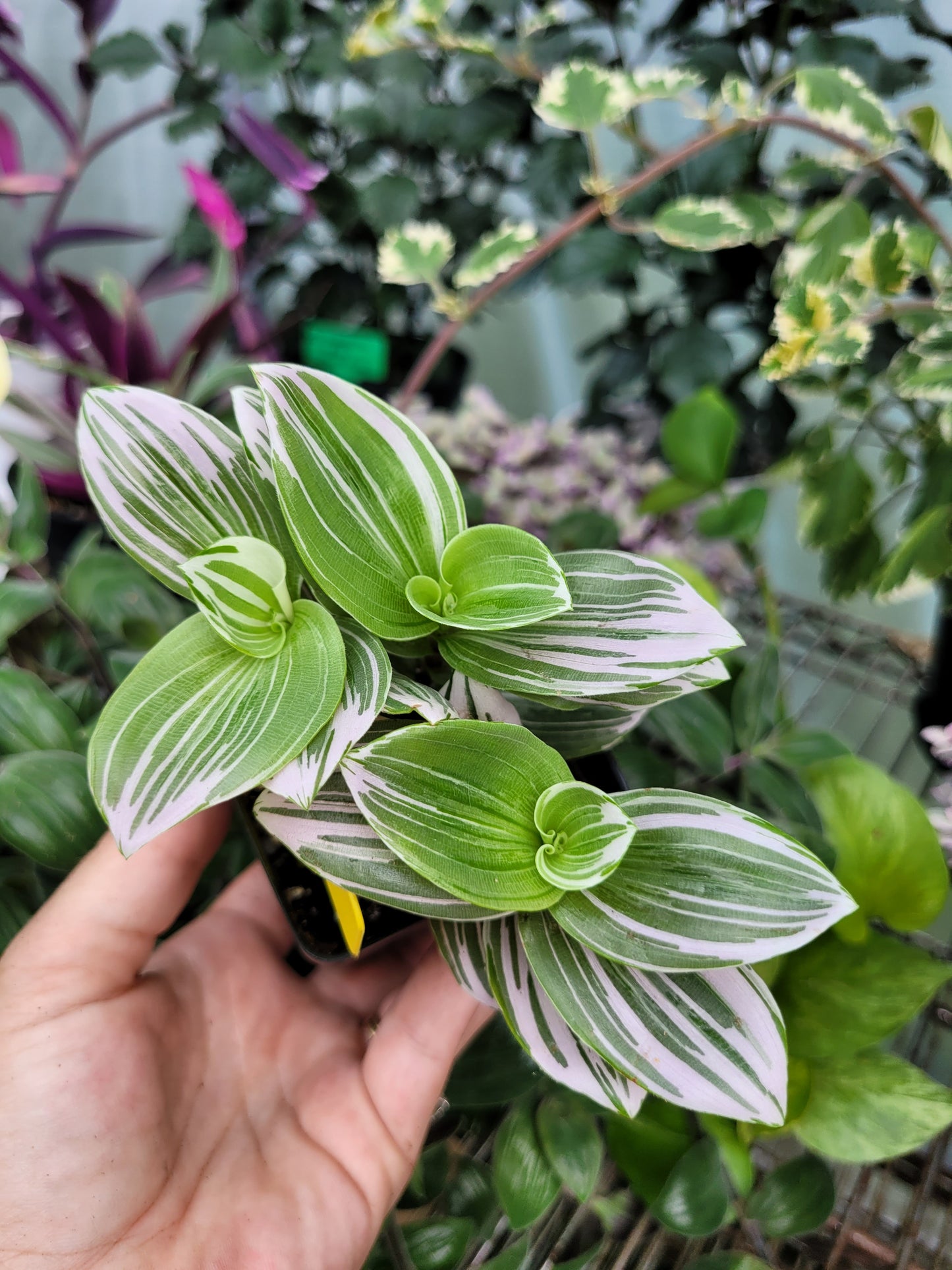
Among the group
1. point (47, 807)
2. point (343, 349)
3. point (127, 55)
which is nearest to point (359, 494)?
point (47, 807)

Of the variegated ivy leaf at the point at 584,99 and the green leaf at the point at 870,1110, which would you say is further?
the variegated ivy leaf at the point at 584,99

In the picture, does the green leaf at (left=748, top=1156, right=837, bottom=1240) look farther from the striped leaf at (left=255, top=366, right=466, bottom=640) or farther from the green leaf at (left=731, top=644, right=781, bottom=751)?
the striped leaf at (left=255, top=366, right=466, bottom=640)

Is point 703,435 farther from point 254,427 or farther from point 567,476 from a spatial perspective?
point 254,427

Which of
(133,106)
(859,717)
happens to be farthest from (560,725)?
(133,106)

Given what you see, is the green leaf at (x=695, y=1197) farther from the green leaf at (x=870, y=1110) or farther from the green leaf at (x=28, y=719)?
the green leaf at (x=28, y=719)

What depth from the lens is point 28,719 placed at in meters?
0.48

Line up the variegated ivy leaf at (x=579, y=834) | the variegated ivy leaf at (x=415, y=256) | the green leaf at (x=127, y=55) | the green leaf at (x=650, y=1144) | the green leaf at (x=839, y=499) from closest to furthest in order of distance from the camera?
the variegated ivy leaf at (x=579, y=834) < the green leaf at (x=650, y=1144) < the variegated ivy leaf at (x=415, y=256) < the green leaf at (x=839, y=499) < the green leaf at (x=127, y=55)

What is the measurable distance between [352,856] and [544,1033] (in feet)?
0.41

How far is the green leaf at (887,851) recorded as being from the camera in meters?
0.49

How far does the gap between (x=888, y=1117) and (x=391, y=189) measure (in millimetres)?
864

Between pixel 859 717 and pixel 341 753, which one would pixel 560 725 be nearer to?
pixel 341 753

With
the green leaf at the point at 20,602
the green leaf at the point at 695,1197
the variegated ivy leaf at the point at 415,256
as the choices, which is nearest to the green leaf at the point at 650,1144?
the green leaf at the point at 695,1197

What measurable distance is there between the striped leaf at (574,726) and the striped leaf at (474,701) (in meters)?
0.04

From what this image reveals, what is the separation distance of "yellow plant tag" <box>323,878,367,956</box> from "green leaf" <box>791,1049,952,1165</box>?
0.31m
